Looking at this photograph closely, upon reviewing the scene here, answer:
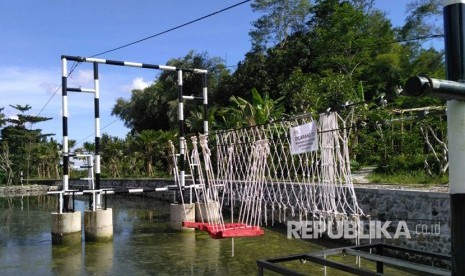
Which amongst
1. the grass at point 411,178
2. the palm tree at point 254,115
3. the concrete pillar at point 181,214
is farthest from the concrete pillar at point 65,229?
the grass at point 411,178

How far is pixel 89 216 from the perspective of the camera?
800cm

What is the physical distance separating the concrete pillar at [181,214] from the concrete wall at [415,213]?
3.17 metres

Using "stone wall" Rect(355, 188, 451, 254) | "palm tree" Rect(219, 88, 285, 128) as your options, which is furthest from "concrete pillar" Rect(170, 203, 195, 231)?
"palm tree" Rect(219, 88, 285, 128)

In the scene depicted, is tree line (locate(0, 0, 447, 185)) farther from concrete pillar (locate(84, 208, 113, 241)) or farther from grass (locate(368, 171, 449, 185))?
concrete pillar (locate(84, 208, 113, 241))

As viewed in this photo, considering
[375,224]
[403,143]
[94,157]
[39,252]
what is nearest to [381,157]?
[403,143]

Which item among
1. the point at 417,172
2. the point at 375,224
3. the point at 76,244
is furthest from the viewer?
the point at 417,172

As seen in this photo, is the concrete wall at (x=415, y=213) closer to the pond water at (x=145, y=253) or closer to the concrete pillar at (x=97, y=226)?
the pond water at (x=145, y=253)

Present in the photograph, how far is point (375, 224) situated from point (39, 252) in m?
5.04

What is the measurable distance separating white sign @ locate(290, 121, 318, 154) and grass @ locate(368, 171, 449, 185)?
4173 mm

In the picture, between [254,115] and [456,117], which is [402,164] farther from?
[456,117]

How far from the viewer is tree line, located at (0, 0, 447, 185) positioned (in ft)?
40.9

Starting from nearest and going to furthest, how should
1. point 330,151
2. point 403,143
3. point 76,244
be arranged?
point 330,151 → point 76,244 → point 403,143

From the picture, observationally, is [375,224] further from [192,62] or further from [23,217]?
[192,62]

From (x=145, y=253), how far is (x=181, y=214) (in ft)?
6.44
